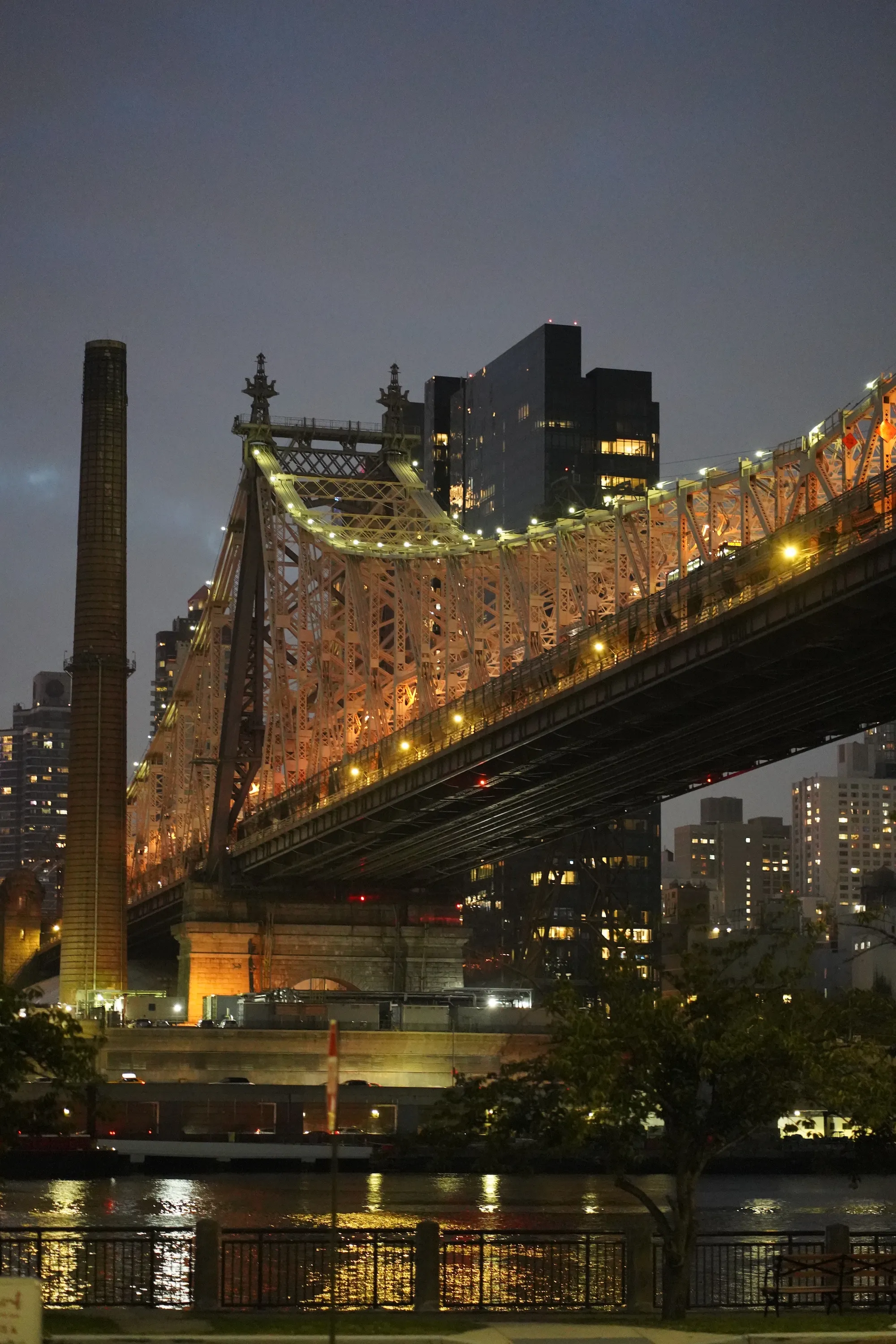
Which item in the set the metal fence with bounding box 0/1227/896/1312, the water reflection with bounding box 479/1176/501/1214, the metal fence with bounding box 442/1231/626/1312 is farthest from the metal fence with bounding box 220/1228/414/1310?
the water reflection with bounding box 479/1176/501/1214

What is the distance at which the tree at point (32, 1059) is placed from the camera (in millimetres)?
35312

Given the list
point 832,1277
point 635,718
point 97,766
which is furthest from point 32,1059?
point 97,766

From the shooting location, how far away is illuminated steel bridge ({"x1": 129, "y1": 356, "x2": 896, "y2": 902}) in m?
65.6

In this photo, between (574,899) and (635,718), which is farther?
(574,899)

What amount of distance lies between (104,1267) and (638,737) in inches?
2029

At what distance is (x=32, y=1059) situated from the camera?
36531 mm

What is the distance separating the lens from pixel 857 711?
7681cm

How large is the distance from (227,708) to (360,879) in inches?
524

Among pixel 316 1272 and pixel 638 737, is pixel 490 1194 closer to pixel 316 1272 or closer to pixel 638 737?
pixel 638 737

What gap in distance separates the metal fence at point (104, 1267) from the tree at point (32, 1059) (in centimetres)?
186

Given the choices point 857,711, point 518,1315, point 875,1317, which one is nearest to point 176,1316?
point 518,1315

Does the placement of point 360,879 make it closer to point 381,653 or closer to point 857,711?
point 381,653

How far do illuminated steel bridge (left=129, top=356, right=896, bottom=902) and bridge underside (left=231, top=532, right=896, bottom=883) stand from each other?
0.14m

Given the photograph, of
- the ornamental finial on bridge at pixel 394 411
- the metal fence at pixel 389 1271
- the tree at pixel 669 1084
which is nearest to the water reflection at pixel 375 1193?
the metal fence at pixel 389 1271
